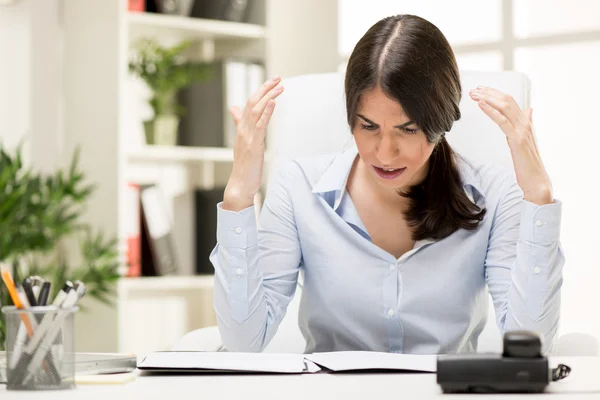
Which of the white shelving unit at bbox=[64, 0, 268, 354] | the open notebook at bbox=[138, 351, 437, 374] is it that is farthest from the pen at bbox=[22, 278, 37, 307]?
the white shelving unit at bbox=[64, 0, 268, 354]

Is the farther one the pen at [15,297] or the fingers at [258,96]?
the fingers at [258,96]

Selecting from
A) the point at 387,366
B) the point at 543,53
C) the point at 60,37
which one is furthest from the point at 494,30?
the point at 387,366

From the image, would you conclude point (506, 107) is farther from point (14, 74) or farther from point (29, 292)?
point (14, 74)

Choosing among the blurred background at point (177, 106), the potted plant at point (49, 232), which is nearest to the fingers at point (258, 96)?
the potted plant at point (49, 232)

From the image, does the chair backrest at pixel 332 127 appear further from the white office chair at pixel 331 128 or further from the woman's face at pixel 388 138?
the woman's face at pixel 388 138

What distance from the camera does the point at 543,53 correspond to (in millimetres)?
2951

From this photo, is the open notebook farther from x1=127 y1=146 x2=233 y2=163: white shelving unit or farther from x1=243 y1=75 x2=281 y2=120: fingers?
x1=127 y1=146 x2=233 y2=163: white shelving unit

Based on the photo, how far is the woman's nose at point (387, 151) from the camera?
144cm

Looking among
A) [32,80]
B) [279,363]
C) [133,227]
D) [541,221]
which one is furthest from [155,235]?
[279,363]

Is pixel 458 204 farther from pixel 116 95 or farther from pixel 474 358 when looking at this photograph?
pixel 116 95

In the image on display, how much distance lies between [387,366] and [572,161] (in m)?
1.98

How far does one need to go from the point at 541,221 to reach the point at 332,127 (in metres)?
0.59

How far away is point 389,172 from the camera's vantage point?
1485mm

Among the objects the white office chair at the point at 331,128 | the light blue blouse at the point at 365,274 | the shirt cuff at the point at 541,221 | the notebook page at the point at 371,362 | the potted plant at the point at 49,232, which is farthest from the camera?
the potted plant at the point at 49,232
